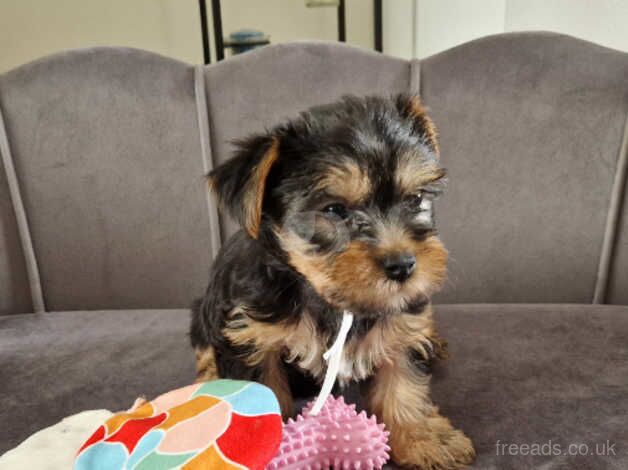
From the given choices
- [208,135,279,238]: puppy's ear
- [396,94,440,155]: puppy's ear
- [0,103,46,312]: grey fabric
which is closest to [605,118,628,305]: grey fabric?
[396,94,440,155]: puppy's ear

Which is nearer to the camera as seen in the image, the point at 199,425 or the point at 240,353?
the point at 199,425

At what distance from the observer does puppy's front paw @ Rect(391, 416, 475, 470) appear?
1811 millimetres

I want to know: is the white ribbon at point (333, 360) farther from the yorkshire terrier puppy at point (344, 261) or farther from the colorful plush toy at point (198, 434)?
the colorful plush toy at point (198, 434)

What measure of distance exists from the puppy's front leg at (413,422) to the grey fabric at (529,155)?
4.39 ft

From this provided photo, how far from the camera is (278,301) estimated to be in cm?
181

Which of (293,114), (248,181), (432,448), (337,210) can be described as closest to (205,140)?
(293,114)

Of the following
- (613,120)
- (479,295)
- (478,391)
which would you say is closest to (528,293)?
(479,295)

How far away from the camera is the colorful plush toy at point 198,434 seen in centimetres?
135

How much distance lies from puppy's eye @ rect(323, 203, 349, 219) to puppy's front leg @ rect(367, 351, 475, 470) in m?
0.56

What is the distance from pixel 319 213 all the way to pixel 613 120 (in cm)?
205

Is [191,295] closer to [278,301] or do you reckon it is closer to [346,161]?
[278,301]

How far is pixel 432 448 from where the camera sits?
1828mm

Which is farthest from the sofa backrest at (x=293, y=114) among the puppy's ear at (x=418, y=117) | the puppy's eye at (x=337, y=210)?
the puppy's eye at (x=337, y=210)

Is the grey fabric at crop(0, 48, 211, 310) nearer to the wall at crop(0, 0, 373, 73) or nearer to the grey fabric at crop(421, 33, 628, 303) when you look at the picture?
the grey fabric at crop(421, 33, 628, 303)
